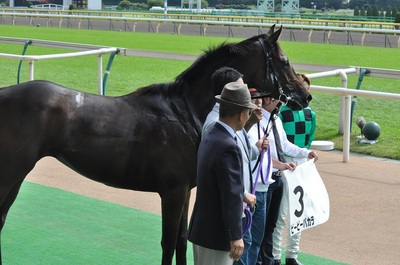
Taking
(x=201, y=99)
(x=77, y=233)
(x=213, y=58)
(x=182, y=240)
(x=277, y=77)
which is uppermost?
(x=213, y=58)

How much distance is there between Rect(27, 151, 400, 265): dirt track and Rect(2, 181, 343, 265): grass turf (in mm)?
262

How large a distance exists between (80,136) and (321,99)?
10661mm

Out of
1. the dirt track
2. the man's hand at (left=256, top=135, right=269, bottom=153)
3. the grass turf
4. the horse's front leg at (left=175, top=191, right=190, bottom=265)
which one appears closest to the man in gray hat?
the man's hand at (left=256, top=135, right=269, bottom=153)

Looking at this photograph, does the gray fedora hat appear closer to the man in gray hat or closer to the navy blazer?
the man in gray hat

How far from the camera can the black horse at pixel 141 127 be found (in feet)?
16.2

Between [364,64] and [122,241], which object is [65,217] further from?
[364,64]

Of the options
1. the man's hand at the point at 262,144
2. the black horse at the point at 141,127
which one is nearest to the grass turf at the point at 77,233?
the black horse at the point at 141,127

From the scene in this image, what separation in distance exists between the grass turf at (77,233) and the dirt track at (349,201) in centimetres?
26

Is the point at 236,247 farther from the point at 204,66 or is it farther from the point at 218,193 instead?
the point at 204,66

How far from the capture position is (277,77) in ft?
17.0

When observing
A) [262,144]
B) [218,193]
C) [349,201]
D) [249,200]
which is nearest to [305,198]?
[262,144]

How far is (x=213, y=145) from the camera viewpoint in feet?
12.3

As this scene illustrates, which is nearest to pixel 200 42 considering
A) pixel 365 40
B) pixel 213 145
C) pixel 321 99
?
pixel 365 40

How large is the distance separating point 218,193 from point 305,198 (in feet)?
5.16
